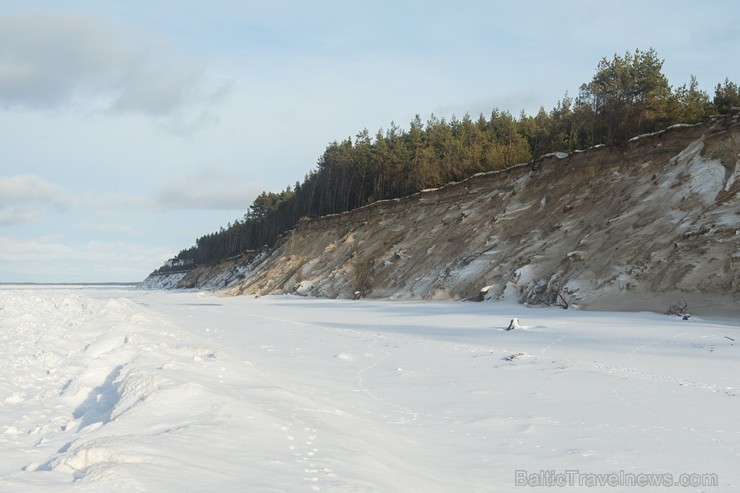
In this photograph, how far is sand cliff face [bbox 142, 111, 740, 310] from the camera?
59.0ft

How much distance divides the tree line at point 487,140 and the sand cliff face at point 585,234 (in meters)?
4.15

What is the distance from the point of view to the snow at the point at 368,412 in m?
4.44

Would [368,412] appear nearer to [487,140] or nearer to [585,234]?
[585,234]

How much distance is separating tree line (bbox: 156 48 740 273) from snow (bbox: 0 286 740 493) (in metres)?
21.5

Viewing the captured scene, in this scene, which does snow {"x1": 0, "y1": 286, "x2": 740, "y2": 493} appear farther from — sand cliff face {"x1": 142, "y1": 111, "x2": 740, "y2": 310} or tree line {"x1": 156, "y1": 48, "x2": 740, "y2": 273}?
tree line {"x1": 156, "y1": 48, "x2": 740, "y2": 273}

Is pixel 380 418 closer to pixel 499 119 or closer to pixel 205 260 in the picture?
pixel 499 119

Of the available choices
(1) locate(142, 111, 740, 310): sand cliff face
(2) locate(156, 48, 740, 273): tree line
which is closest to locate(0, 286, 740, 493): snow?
(1) locate(142, 111, 740, 310): sand cliff face

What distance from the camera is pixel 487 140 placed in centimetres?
5928

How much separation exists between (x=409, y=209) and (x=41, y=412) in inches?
1534

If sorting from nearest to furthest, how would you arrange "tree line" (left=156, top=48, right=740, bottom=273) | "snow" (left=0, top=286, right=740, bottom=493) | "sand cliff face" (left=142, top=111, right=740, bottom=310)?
1. "snow" (left=0, top=286, right=740, bottom=493)
2. "sand cliff face" (left=142, top=111, right=740, bottom=310)
3. "tree line" (left=156, top=48, right=740, bottom=273)

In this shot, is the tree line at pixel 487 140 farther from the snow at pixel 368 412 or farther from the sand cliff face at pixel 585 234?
the snow at pixel 368 412

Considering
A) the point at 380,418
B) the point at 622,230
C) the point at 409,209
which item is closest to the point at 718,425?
the point at 380,418

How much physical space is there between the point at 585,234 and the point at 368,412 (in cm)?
1921

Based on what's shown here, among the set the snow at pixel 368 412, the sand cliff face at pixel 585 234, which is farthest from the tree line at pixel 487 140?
the snow at pixel 368 412
